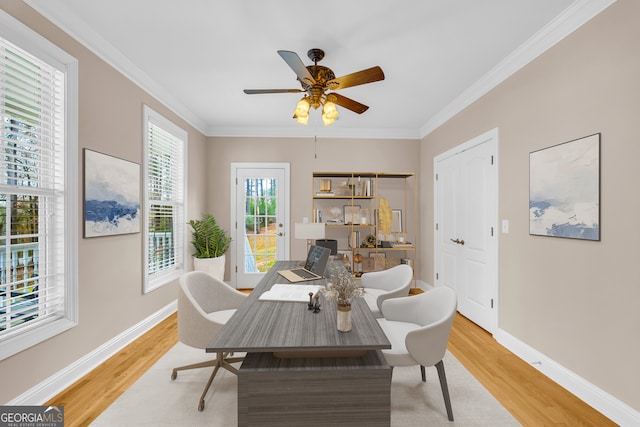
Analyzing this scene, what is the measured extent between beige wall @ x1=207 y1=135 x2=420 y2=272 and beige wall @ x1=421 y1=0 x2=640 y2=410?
7.54ft

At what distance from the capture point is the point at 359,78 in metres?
2.13

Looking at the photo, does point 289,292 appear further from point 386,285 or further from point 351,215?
point 351,215

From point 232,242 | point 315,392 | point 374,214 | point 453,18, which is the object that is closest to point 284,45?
point 453,18

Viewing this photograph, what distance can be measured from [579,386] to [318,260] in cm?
202

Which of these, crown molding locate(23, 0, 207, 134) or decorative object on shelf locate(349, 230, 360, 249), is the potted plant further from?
decorative object on shelf locate(349, 230, 360, 249)

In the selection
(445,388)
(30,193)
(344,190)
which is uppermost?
(344,190)

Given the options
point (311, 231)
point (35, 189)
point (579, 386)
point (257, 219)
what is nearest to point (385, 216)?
point (311, 231)

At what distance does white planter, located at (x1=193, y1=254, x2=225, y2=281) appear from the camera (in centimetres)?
416

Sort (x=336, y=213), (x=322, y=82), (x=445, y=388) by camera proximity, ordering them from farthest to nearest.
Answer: (x=336, y=213), (x=322, y=82), (x=445, y=388)

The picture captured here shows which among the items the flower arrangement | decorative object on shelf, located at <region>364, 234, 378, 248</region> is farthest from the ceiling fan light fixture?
decorative object on shelf, located at <region>364, 234, 378, 248</region>

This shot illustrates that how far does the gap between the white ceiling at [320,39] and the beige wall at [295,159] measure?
1264mm

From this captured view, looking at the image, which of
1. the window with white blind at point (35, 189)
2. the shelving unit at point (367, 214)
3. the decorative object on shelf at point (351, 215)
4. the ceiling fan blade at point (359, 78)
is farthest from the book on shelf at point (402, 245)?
the window with white blind at point (35, 189)

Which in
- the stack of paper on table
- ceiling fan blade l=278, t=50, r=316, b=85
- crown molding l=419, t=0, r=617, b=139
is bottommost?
the stack of paper on table

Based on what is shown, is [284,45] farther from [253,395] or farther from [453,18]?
[253,395]
